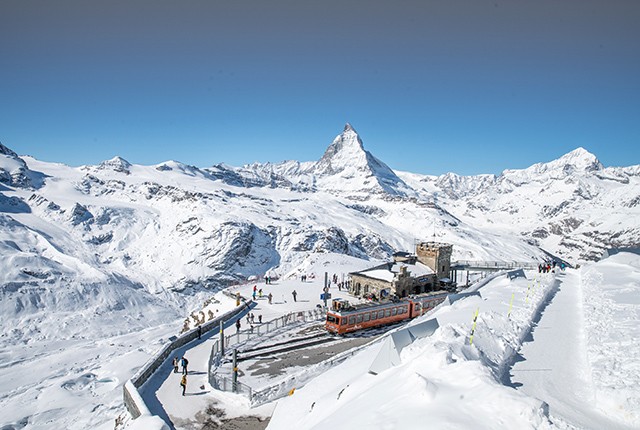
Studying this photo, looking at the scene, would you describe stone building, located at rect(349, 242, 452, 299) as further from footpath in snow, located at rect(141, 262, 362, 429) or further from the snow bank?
the snow bank

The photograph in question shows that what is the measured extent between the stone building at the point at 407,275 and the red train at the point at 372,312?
302 centimetres

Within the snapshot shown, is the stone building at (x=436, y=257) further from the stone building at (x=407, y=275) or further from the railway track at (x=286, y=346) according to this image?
the railway track at (x=286, y=346)

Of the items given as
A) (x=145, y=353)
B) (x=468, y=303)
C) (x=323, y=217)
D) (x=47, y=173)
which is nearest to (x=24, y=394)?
(x=145, y=353)

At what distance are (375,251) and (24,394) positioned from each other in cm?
12444

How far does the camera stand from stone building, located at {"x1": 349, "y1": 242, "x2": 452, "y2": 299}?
40062 millimetres

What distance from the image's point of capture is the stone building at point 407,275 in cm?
4006

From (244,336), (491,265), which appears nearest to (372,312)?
(244,336)

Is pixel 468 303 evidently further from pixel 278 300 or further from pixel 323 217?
pixel 323 217

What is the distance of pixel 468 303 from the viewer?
29156mm

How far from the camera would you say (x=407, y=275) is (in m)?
40.6

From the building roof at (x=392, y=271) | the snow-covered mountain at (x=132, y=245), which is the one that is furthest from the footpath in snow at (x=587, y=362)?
the snow-covered mountain at (x=132, y=245)

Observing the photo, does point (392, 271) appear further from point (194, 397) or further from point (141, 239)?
point (141, 239)

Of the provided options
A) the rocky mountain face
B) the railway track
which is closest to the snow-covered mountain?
the rocky mountain face

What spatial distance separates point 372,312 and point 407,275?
9.53 meters
